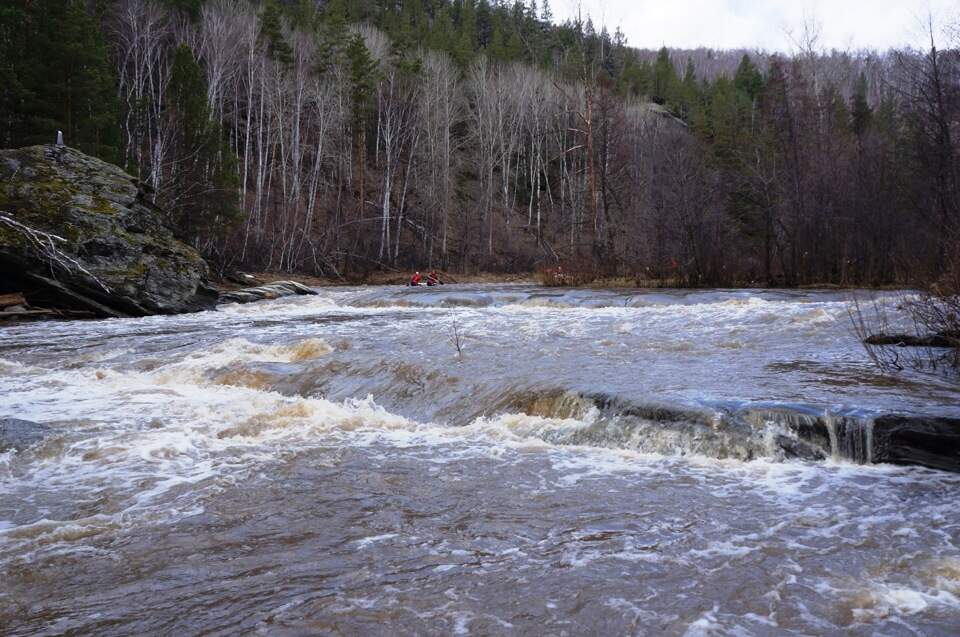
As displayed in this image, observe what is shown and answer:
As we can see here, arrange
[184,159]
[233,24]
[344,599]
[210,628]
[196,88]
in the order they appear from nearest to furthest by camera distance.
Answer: [210,628] < [344,599] < [184,159] < [196,88] < [233,24]

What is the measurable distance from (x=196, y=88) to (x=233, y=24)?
14.0 meters

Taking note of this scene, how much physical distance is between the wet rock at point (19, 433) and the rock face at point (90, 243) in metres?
8.94

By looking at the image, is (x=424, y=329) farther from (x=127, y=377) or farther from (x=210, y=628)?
(x=210, y=628)

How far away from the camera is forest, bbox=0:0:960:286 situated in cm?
2162

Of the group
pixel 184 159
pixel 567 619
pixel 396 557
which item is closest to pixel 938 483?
pixel 567 619

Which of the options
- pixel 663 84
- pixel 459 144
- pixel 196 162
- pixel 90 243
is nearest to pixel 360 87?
pixel 459 144

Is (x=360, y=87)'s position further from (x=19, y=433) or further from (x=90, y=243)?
(x=19, y=433)

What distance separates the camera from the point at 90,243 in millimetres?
15586

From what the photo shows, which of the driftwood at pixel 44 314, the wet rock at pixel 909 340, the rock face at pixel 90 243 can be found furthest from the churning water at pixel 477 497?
the rock face at pixel 90 243

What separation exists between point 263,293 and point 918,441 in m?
19.3

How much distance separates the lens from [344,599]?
3330 millimetres

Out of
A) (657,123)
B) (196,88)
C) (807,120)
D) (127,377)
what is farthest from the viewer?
(657,123)

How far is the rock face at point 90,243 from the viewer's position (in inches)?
589

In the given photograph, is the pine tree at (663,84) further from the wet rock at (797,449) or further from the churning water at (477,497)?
the wet rock at (797,449)
